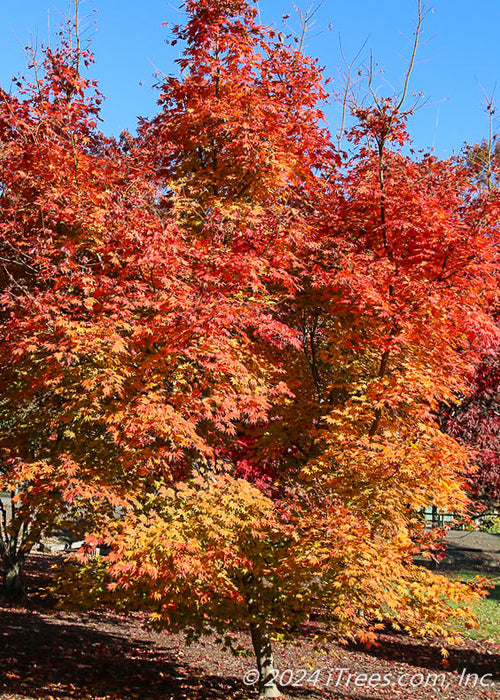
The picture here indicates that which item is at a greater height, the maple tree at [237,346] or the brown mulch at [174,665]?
the maple tree at [237,346]

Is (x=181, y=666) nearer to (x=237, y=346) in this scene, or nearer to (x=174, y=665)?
(x=174, y=665)

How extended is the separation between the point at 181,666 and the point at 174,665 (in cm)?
15

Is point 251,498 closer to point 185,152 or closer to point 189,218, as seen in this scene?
point 189,218

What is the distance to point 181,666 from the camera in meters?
11.6

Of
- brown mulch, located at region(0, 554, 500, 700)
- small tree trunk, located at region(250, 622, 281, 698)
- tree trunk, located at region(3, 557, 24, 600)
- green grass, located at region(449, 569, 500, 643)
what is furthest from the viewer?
green grass, located at region(449, 569, 500, 643)

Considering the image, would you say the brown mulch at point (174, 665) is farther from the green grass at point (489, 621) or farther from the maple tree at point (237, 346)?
the maple tree at point (237, 346)

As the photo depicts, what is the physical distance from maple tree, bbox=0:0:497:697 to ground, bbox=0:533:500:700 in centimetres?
192

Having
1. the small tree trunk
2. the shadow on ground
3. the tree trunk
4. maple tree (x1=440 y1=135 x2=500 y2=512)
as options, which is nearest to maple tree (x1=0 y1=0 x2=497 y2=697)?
the small tree trunk

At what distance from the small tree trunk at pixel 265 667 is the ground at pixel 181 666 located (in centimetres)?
33

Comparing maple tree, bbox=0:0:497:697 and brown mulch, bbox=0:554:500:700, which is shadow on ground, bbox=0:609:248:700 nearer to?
brown mulch, bbox=0:554:500:700

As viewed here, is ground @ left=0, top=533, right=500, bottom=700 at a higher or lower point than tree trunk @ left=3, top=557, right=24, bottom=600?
lower

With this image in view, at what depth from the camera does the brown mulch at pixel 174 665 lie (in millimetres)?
9484

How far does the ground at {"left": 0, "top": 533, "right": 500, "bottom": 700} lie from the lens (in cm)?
952

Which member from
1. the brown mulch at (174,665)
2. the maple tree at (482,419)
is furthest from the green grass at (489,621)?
the maple tree at (482,419)
